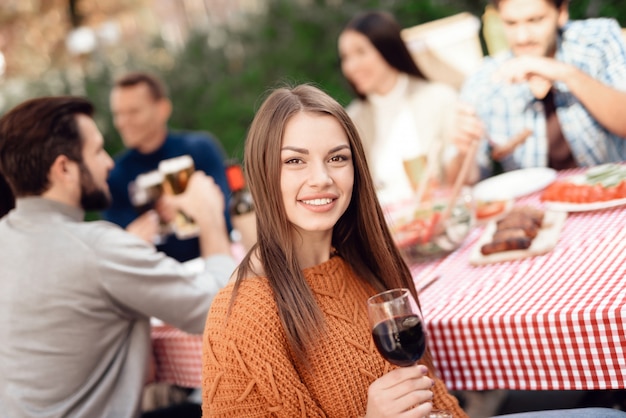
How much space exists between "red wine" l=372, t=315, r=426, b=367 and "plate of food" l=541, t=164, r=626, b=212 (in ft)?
3.99

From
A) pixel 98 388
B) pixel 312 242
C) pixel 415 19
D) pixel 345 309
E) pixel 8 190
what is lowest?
pixel 98 388

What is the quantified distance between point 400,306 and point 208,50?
21.2ft

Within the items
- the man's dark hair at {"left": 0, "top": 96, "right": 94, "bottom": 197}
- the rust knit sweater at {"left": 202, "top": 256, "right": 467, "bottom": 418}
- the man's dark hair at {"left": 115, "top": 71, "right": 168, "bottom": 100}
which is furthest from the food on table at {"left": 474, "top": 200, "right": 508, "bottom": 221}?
the man's dark hair at {"left": 115, "top": 71, "right": 168, "bottom": 100}

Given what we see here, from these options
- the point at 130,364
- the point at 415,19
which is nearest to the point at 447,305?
the point at 130,364

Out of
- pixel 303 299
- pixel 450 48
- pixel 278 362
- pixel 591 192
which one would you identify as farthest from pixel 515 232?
pixel 450 48

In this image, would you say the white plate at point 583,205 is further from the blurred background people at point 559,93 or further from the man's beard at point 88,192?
the man's beard at point 88,192

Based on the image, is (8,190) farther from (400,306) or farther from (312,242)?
(400,306)

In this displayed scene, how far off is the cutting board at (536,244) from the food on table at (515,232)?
0.04ft

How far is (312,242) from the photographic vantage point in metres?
1.75

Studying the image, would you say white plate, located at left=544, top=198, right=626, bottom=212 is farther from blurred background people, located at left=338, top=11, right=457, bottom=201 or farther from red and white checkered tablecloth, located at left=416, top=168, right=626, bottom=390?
blurred background people, located at left=338, top=11, right=457, bottom=201

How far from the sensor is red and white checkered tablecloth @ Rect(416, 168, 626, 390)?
5.48 ft

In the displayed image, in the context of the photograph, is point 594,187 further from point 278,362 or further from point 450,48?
point 450,48

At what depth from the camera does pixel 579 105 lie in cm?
334

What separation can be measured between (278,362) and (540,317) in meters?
0.66
